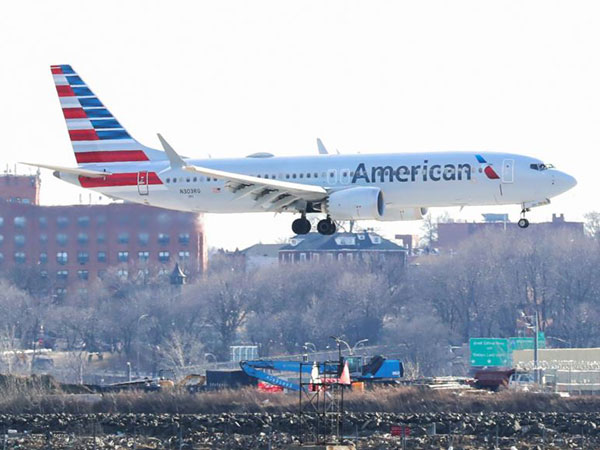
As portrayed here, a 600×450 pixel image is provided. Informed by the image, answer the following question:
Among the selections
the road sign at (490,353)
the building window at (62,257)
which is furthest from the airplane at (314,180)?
the building window at (62,257)

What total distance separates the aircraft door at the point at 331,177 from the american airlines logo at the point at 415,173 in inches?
37.1

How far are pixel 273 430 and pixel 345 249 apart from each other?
106 meters

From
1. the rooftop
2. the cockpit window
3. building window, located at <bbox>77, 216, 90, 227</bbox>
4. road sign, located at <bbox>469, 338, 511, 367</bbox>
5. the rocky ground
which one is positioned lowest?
the rocky ground

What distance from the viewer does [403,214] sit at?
3103 inches

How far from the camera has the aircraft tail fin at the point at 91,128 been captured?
84.1 meters

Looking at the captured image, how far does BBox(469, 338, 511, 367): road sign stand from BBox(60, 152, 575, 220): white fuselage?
47.4 meters

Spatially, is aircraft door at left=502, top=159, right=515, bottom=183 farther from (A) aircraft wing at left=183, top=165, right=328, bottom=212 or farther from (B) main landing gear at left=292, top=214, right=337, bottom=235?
(B) main landing gear at left=292, top=214, right=337, bottom=235

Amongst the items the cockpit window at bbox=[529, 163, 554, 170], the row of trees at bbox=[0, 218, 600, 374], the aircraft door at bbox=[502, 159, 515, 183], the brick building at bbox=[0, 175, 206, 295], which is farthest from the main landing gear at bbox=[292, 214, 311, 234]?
the row of trees at bbox=[0, 218, 600, 374]

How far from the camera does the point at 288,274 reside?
523ft

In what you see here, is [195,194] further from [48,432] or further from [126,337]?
[126,337]

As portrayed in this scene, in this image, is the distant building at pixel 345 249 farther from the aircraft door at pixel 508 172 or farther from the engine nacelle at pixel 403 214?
the aircraft door at pixel 508 172

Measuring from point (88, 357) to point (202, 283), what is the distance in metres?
15.8

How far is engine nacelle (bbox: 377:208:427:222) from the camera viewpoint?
78250 mm

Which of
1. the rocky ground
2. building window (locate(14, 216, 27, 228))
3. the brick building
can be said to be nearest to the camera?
the rocky ground
